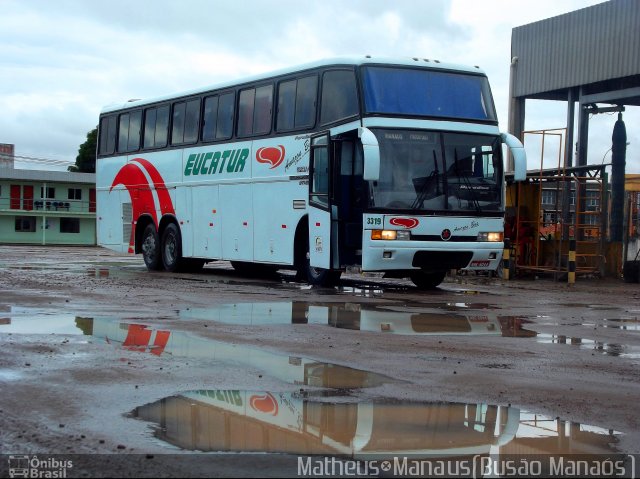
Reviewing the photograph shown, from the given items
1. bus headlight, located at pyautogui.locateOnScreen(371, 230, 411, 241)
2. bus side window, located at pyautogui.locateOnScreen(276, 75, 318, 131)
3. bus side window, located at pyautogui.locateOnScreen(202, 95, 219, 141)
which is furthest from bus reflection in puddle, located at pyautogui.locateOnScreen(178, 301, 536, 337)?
bus side window, located at pyautogui.locateOnScreen(202, 95, 219, 141)

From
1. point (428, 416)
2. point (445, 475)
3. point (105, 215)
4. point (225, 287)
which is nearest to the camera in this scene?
point (445, 475)

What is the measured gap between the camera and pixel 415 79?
16797 millimetres

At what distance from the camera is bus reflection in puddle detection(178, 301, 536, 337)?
11117 millimetres

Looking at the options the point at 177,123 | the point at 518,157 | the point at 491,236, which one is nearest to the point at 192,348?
the point at 491,236

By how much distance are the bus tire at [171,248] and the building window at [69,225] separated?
49609 millimetres

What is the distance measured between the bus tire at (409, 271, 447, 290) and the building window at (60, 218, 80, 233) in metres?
56.2

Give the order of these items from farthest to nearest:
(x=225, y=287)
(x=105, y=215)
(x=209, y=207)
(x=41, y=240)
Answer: (x=41, y=240), (x=105, y=215), (x=209, y=207), (x=225, y=287)

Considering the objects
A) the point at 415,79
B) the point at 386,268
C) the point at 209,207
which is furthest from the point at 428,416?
the point at 209,207

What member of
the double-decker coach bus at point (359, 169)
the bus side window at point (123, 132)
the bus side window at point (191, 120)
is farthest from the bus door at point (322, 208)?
the bus side window at point (123, 132)

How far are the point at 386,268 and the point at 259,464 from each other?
11413mm

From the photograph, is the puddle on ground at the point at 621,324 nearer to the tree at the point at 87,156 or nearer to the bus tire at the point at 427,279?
the bus tire at the point at 427,279

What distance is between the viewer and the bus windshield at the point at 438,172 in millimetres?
16062

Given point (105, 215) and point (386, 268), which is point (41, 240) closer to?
point (105, 215)

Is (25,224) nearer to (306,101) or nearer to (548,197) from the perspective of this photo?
(548,197)
